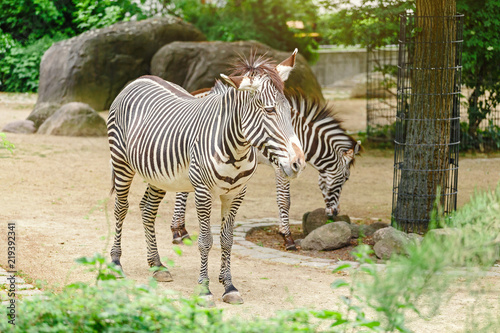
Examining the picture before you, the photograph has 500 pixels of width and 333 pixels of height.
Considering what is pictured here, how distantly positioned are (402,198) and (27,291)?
13.8 feet

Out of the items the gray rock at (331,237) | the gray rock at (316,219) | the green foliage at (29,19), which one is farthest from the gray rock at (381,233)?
the green foliage at (29,19)

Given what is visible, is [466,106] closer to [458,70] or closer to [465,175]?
[465,175]

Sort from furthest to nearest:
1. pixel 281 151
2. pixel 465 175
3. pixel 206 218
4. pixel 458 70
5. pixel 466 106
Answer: pixel 466 106 < pixel 465 175 < pixel 458 70 < pixel 206 218 < pixel 281 151

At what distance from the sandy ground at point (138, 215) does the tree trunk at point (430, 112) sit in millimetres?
712

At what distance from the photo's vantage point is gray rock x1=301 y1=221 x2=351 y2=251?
6844mm

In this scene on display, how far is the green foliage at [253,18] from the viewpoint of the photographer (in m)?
22.4

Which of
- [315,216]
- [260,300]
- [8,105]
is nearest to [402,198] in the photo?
[315,216]

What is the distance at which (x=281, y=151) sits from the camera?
454cm

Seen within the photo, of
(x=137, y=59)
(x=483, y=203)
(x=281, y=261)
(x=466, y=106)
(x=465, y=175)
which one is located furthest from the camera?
(x=137, y=59)

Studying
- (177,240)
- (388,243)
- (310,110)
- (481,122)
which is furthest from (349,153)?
(481,122)

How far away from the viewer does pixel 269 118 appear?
4.64 m

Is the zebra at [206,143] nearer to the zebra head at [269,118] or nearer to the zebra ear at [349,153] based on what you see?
the zebra head at [269,118]

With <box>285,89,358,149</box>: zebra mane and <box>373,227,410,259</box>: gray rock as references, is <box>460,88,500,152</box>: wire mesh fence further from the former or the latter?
<box>373,227,410,259</box>: gray rock

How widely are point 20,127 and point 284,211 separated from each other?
9.25 meters
